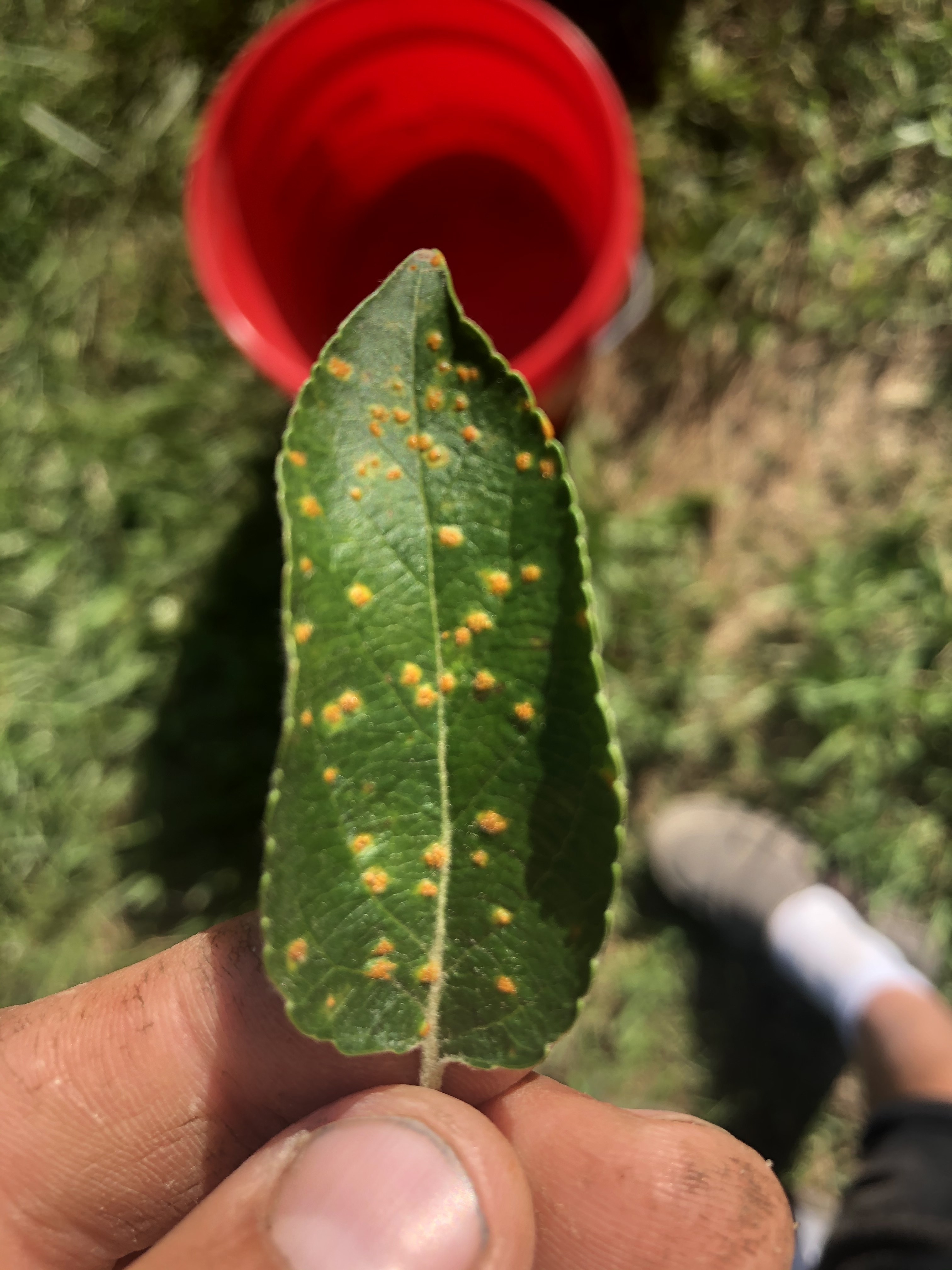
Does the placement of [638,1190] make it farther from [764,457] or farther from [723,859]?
[764,457]

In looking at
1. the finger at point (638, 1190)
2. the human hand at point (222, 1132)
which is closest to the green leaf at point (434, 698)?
the human hand at point (222, 1132)

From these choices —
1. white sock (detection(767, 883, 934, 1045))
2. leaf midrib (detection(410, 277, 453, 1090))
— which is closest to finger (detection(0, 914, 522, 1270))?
leaf midrib (detection(410, 277, 453, 1090))

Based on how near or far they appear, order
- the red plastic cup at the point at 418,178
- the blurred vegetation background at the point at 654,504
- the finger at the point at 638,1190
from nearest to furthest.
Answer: the finger at the point at 638,1190
the red plastic cup at the point at 418,178
the blurred vegetation background at the point at 654,504

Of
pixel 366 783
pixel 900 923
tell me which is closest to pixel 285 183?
pixel 366 783

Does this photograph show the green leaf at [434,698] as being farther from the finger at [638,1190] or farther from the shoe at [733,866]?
the shoe at [733,866]

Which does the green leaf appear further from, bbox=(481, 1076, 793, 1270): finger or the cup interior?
the cup interior

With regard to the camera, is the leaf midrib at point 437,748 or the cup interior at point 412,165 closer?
the leaf midrib at point 437,748
